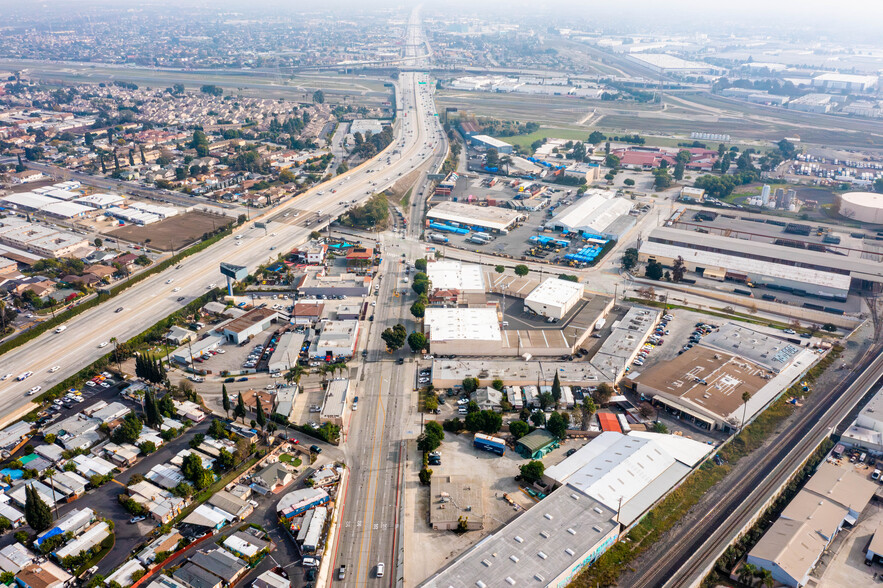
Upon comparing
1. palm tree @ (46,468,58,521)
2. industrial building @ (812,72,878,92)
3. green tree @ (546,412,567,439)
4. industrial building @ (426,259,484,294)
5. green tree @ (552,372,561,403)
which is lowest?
palm tree @ (46,468,58,521)

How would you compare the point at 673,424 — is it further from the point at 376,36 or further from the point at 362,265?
the point at 376,36

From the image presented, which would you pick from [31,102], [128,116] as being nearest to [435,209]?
[128,116]

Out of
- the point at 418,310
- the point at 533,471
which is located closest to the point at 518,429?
the point at 533,471

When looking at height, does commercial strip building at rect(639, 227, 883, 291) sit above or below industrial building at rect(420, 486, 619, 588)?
above

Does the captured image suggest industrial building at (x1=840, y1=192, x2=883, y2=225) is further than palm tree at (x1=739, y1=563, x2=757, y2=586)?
Yes

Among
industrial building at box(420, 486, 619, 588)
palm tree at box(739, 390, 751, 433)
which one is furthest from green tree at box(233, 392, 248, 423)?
palm tree at box(739, 390, 751, 433)

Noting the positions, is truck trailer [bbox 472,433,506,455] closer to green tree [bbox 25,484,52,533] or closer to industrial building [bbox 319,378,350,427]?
industrial building [bbox 319,378,350,427]

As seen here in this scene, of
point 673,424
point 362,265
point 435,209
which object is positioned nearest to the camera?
point 673,424
